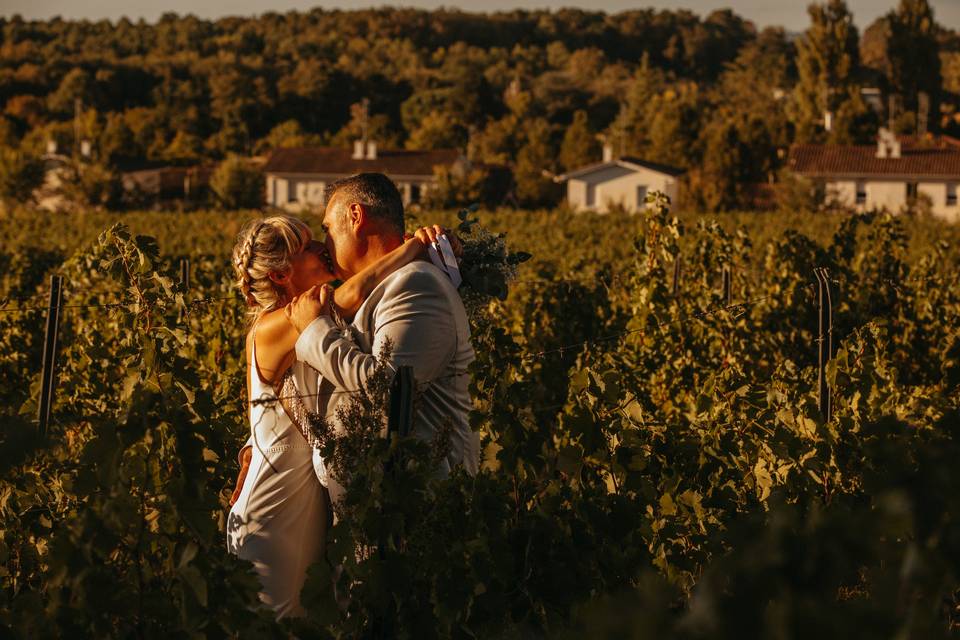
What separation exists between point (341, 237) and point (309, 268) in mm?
123

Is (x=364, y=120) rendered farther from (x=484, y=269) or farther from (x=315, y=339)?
(x=315, y=339)

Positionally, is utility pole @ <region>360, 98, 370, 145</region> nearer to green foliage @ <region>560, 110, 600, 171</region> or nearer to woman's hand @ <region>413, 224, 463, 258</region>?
green foliage @ <region>560, 110, 600, 171</region>

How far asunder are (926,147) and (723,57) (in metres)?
86.8

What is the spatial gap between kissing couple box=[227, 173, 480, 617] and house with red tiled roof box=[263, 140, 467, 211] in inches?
2267

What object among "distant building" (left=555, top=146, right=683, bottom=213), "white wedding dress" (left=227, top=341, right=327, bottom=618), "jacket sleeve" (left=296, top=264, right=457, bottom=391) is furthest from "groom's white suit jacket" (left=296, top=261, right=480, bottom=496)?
"distant building" (left=555, top=146, right=683, bottom=213)

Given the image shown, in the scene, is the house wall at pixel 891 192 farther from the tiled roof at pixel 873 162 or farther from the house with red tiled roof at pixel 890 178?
the tiled roof at pixel 873 162

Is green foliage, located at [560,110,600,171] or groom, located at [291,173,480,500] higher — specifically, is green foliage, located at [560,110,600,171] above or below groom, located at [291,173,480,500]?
above

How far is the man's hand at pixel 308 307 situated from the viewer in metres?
3.33

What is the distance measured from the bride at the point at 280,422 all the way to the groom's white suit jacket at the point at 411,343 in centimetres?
6

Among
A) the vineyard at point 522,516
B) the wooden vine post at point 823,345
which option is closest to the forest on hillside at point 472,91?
the wooden vine post at point 823,345

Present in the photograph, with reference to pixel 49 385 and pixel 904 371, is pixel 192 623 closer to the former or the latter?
pixel 49 385

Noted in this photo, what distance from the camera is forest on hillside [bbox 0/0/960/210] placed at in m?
68.1

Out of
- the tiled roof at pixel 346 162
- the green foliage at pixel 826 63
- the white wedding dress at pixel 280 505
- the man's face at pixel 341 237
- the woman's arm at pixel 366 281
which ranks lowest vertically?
the white wedding dress at pixel 280 505

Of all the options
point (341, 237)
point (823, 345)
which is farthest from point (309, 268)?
point (823, 345)
